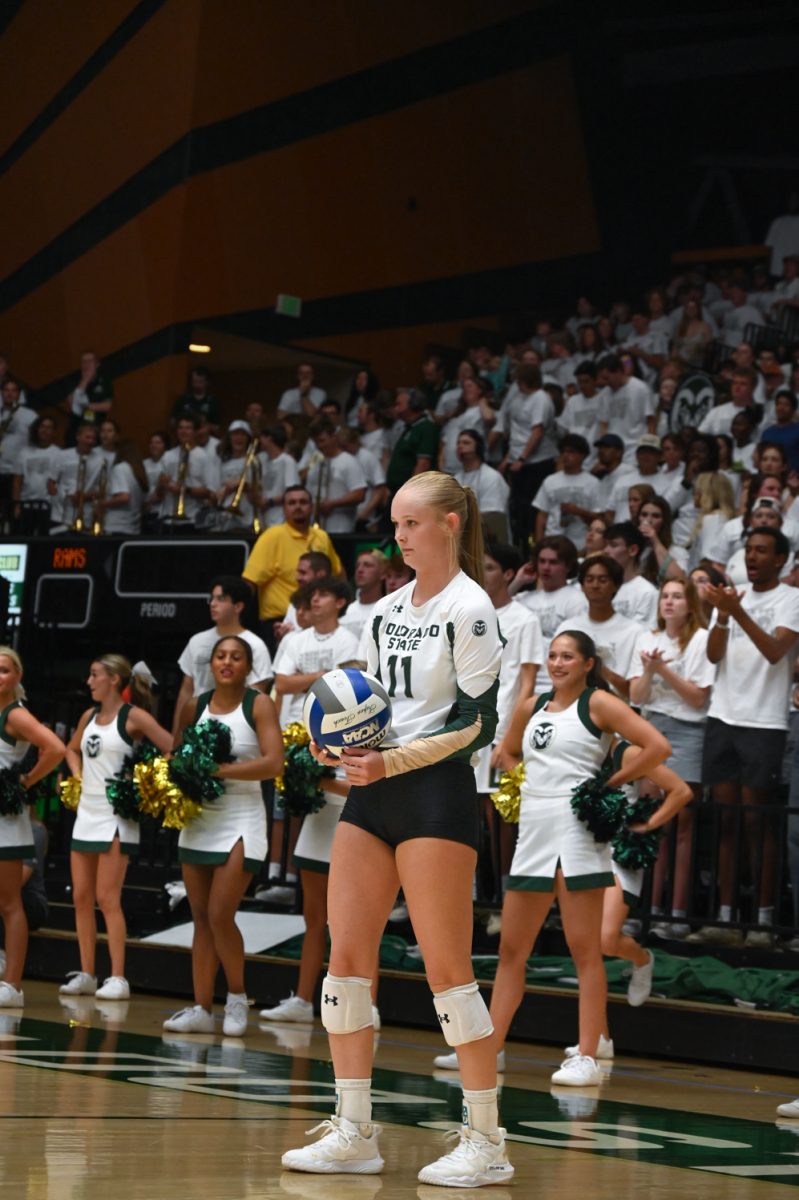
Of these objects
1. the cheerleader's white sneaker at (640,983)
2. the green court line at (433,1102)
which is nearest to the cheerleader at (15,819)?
the green court line at (433,1102)

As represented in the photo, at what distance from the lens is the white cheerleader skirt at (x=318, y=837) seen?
27.7 feet

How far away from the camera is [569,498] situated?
13.6 meters

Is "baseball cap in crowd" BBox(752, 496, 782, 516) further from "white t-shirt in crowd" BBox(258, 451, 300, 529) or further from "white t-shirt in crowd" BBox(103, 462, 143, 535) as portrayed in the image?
"white t-shirt in crowd" BBox(103, 462, 143, 535)

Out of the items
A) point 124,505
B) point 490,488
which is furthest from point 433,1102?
point 124,505

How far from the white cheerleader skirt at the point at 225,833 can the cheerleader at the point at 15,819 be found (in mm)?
1131

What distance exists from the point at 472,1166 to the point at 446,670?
1300 mm

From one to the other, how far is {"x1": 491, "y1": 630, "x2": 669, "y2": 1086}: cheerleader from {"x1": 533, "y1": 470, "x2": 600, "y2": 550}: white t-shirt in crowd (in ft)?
20.0

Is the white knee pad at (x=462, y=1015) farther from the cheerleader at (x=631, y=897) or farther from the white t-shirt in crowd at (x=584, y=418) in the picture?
the white t-shirt in crowd at (x=584, y=418)

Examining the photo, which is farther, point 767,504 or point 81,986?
point 767,504

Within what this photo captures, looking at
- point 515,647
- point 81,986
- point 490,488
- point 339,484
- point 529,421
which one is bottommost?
point 81,986

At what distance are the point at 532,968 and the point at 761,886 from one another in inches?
51.6

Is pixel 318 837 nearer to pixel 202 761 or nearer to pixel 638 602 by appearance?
pixel 202 761

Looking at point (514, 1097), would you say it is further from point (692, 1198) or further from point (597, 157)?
point (597, 157)

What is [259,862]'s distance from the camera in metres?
8.13
